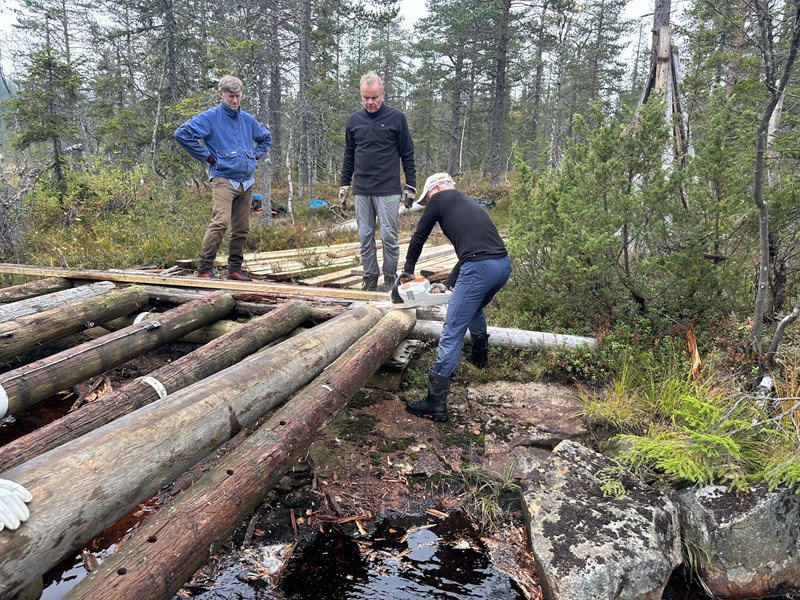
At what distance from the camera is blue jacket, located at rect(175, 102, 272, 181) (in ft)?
19.0

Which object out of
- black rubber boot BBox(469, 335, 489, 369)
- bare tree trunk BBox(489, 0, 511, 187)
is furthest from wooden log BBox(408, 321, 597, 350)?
bare tree trunk BBox(489, 0, 511, 187)

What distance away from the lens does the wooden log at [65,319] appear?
4.31m

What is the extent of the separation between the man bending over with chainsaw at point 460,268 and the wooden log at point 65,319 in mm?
3394

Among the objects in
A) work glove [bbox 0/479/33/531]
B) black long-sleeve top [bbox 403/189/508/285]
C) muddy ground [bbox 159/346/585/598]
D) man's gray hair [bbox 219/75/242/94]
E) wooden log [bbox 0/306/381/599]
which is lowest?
muddy ground [bbox 159/346/585/598]

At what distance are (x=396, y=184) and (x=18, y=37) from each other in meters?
31.4

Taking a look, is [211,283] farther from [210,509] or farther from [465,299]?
[210,509]

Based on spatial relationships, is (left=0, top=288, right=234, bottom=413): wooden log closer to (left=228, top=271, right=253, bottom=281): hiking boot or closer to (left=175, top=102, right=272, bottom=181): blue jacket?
(left=228, top=271, right=253, bottom=281): hiking boot

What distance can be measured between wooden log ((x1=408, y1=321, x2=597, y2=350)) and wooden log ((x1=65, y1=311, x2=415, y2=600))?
186cm

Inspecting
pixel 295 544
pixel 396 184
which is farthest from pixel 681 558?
pixel 396 184

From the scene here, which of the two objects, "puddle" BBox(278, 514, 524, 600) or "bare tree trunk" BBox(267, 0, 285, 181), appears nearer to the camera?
"puddle" BBox(278, 514, 524, 600)

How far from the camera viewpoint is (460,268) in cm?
427

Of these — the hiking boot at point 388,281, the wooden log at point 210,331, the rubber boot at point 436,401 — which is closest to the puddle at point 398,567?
the rubber boot at point 436,401

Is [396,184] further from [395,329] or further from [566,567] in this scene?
[566,567]

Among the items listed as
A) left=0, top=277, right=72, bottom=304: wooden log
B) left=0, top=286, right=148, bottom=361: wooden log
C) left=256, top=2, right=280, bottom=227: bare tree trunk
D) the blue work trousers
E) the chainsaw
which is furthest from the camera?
left=256, top=2, right=280, bottom=227: bare tree trunk
